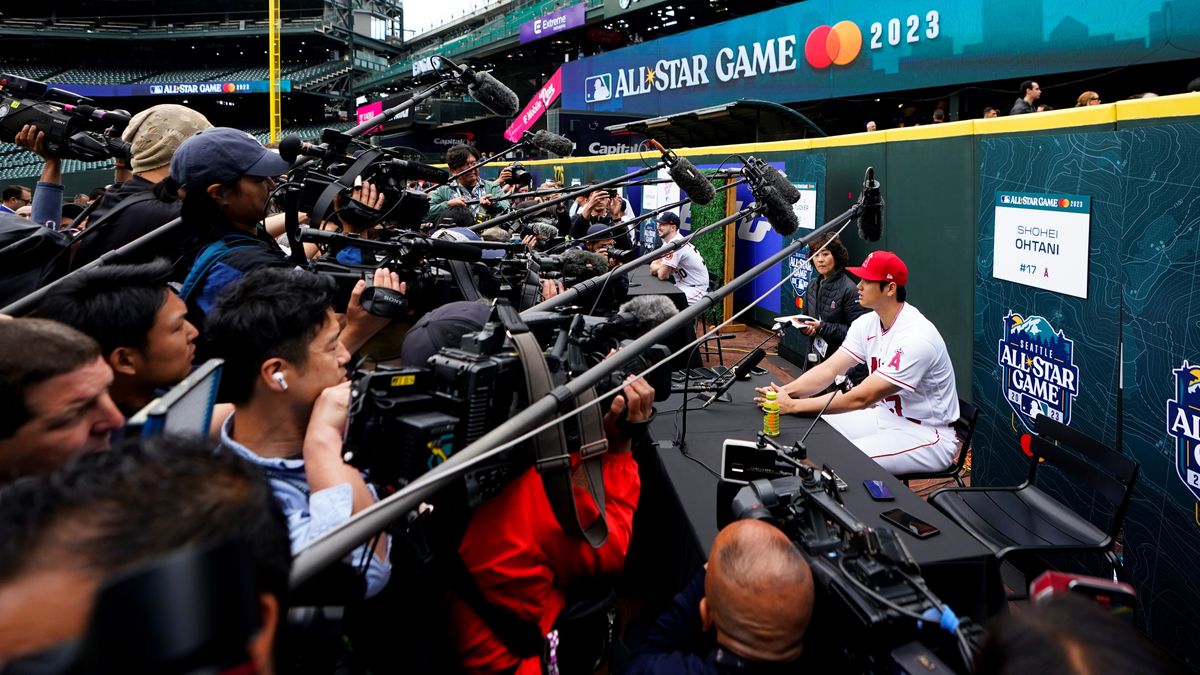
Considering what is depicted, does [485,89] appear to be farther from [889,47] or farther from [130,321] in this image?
[889,47]

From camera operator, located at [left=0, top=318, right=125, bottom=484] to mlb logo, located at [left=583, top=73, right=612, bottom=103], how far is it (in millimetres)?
24413

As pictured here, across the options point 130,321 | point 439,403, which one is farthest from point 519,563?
point 130,321

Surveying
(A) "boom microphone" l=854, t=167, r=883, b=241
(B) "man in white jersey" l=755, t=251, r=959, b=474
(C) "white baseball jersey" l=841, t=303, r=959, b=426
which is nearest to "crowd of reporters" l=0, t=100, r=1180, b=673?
(A) "boom microphone" l=854, t=167, r=883, b=241

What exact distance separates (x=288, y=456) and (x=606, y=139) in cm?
1842

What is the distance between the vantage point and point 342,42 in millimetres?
38750

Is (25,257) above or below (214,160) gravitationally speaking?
below

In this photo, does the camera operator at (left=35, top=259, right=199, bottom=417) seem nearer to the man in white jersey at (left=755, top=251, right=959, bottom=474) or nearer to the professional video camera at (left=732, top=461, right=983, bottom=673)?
the professional video camera at (left=732, top=461, right=983, bottom=673)

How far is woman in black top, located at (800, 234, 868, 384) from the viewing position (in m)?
5.70

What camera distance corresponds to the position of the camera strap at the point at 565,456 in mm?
1486

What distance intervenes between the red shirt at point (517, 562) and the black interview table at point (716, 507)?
2.19ft

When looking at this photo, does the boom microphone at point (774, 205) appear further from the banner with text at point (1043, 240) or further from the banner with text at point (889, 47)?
the banner with text at point (889, 47)

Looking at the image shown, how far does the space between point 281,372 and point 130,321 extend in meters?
0.46

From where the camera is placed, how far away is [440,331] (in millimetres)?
1988

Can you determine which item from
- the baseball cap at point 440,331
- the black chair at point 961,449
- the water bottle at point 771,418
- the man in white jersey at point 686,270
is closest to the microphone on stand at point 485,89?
the baseball cap at point 440,331
